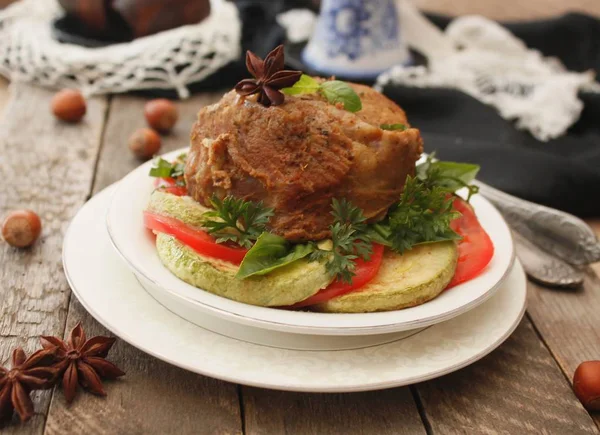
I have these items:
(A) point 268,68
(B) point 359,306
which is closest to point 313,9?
(A) point 268,68

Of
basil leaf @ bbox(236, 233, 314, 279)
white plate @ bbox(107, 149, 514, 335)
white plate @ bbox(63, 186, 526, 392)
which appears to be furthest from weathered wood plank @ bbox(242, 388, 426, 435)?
basil leaf @ bbox(236, 233, 314, 279)

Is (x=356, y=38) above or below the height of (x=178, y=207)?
below

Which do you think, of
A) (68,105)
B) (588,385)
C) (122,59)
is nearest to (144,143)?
(68,105)

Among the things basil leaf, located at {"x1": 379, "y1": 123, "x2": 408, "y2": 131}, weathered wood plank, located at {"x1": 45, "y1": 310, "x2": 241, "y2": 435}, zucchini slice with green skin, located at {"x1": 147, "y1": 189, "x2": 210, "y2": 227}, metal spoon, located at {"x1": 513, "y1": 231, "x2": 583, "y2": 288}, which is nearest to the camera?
weathered wood plank, located at {"x1": 45, "y1": 310, "x2": 241, "y2": 435}

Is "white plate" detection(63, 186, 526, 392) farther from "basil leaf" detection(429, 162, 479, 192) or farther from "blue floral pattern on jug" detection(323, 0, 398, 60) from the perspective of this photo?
"blue floral pattern on jug" detection(323, 0, 398, 60)

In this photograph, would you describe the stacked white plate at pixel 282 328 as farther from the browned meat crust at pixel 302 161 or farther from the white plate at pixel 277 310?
the browned meat crust at pixel 302 161

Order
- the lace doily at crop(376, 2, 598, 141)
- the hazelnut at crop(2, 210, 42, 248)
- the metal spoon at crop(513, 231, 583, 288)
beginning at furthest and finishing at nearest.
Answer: the lace doily at crop(376, 2, 598, 141), the metal spoon at crop(513, 231, 583, 288), the hazelnut at crop(2, 210, 42, 248)

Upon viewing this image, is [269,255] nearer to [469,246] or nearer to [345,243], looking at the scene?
[345,243]
